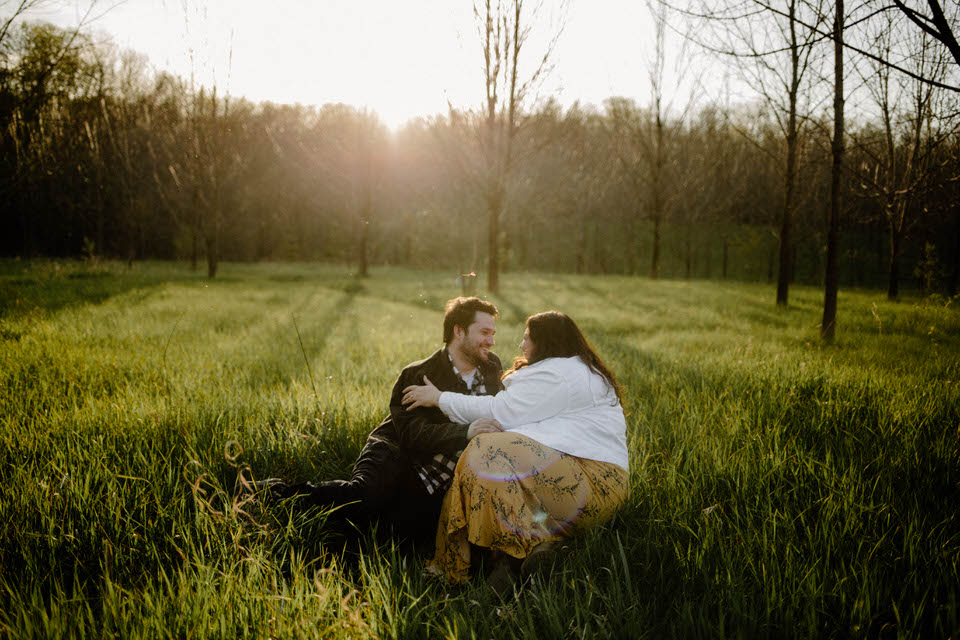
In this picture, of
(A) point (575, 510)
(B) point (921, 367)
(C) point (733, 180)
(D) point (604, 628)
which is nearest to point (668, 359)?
(B) point (921, 367)

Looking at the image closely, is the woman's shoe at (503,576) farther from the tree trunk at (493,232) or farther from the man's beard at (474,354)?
the tree trunk at (493,232)

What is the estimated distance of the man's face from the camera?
311 centimetres

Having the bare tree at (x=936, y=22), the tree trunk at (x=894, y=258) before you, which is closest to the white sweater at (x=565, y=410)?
the bare tree at (x=936, y=22)

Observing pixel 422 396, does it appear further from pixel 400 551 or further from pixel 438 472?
pixel 400 551

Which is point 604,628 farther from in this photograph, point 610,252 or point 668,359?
point 610,252

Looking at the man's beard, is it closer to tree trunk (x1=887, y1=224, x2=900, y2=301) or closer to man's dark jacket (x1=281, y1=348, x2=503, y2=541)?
man's dark jacket (x1=281, y1=348, x2=503, y2=541)

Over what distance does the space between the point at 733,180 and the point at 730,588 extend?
34964 millimetres

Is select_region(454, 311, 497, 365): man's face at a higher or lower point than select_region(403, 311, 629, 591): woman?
higher

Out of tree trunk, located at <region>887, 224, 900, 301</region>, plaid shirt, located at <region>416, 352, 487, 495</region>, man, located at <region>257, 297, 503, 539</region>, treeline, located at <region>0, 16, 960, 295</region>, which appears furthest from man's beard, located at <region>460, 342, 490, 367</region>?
tree trunk, located at <region>887, 224, 900, 301</region>

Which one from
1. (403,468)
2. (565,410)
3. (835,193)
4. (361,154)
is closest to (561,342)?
(565,410)

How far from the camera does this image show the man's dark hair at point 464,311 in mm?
3123

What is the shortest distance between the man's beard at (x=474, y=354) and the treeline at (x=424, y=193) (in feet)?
36.4

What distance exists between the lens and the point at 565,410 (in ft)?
8.32

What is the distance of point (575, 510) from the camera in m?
2.37
